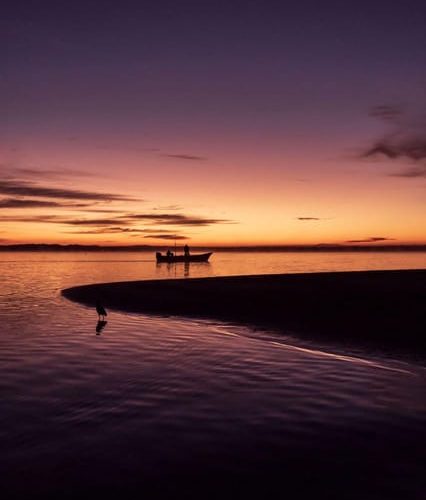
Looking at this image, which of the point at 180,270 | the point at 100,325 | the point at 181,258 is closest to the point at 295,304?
the point at 100,325

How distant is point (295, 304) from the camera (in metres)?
29.0

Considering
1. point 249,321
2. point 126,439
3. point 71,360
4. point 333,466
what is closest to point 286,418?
point 333,466

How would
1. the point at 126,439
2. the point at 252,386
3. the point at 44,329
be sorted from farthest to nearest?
the point at 44,329 < the point at 252,386 < the point at 126,439

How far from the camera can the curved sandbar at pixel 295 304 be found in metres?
20.9

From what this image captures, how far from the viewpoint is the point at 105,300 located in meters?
33.3

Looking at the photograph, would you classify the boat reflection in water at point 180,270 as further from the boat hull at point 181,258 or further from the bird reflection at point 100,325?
the bird reflection at point 100,325

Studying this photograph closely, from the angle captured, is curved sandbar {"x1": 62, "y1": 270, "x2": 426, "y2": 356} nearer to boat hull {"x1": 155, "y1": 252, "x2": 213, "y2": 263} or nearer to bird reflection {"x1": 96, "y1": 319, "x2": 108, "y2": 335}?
bird reflection {"x1": 96, "y1": 319, "x2": 108, "y2": 335}

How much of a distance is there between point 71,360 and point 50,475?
27.5ft

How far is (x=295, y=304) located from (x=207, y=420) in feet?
65.0

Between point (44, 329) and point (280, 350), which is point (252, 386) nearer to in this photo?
point (280, 350)

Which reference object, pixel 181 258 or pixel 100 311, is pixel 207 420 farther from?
pixel 181 258

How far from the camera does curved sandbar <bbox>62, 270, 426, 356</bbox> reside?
20906 millimetres

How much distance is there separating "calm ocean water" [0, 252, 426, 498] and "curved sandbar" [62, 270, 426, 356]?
4.46 metres

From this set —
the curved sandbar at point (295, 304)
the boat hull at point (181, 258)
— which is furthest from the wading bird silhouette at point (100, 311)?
the boat hull at point (181, 258)
